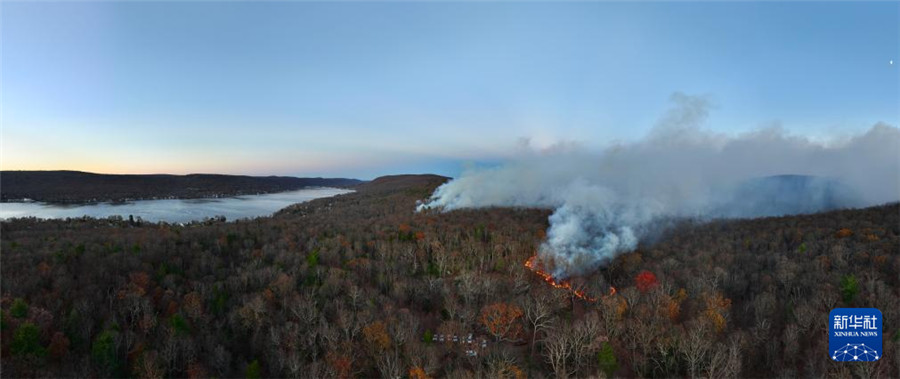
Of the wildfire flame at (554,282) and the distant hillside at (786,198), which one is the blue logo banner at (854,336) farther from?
the distant hillside at (786,198)

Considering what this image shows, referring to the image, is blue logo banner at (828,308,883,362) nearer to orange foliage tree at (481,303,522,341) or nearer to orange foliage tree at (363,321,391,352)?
orange foliage tree at (481,303,522,341)

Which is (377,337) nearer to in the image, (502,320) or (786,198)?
(502,320)

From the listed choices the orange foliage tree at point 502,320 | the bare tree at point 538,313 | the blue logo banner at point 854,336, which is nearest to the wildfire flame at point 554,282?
the bare tree at point 538,313

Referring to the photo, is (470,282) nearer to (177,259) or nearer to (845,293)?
(177,259)

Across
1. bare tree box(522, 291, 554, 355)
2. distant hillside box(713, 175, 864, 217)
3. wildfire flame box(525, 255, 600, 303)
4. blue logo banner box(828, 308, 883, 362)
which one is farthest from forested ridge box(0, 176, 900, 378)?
distant hillside box(713, 175, 864, 217)

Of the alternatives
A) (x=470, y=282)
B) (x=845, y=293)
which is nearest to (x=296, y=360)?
(x=470, y=282)
